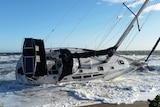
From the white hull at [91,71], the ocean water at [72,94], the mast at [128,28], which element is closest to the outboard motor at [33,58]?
the white hull at [91,71]

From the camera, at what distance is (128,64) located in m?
23.7

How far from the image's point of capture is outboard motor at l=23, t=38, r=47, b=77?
19.0 m

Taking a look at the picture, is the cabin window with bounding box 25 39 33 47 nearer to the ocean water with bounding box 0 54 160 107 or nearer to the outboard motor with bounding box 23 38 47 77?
the outboard motor with bounding box 23 38 47 77

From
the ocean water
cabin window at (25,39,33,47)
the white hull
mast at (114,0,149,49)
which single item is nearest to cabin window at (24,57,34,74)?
the white hull

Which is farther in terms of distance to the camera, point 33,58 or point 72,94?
point 33,58

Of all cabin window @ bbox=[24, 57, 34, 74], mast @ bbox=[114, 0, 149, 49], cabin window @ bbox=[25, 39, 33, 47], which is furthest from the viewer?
mast @ bbox=[114, 0, 149, 49]

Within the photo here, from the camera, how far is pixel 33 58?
19.3 meters

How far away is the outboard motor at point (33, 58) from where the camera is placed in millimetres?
19000

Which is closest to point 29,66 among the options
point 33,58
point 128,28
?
point 33,58

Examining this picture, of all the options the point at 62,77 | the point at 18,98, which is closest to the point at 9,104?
the point at 18,98

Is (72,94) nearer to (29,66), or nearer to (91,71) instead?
(29,66)

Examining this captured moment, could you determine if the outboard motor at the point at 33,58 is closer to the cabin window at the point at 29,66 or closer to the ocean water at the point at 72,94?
the cabin window at the point at 29,66

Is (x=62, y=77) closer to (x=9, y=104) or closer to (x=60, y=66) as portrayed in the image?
(x=60, y=66)

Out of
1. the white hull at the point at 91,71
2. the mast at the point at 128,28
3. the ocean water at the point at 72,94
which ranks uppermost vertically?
the mast at the point at 128,28
